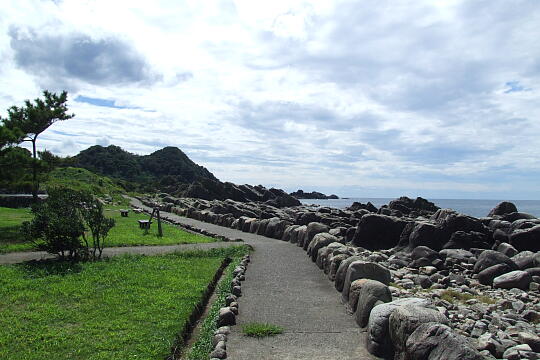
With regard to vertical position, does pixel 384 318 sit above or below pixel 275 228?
below

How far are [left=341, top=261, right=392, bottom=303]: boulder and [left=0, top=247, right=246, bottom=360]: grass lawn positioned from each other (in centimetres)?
322

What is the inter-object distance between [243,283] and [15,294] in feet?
16.9

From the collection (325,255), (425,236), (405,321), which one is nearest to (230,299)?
(405,321)

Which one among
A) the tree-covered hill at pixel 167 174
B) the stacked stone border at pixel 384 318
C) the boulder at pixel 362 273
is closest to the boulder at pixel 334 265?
the stacked stone border at pixel 384 318

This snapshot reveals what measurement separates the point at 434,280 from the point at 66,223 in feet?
36.4

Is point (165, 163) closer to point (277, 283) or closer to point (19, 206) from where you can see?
point (19, 206)

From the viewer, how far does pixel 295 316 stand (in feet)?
27.5

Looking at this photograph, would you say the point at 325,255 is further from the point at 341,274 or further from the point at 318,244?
the point at 341,274

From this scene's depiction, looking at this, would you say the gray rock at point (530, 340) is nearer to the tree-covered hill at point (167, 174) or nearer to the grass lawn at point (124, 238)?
the grass lawn at point (124, 238)

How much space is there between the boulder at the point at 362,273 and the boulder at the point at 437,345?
349 cm

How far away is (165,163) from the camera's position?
116 metres

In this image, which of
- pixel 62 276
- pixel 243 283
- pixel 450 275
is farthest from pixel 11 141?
pixel 450 275

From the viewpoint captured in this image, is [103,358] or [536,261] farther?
[536,261]

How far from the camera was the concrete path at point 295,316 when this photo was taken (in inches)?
261
